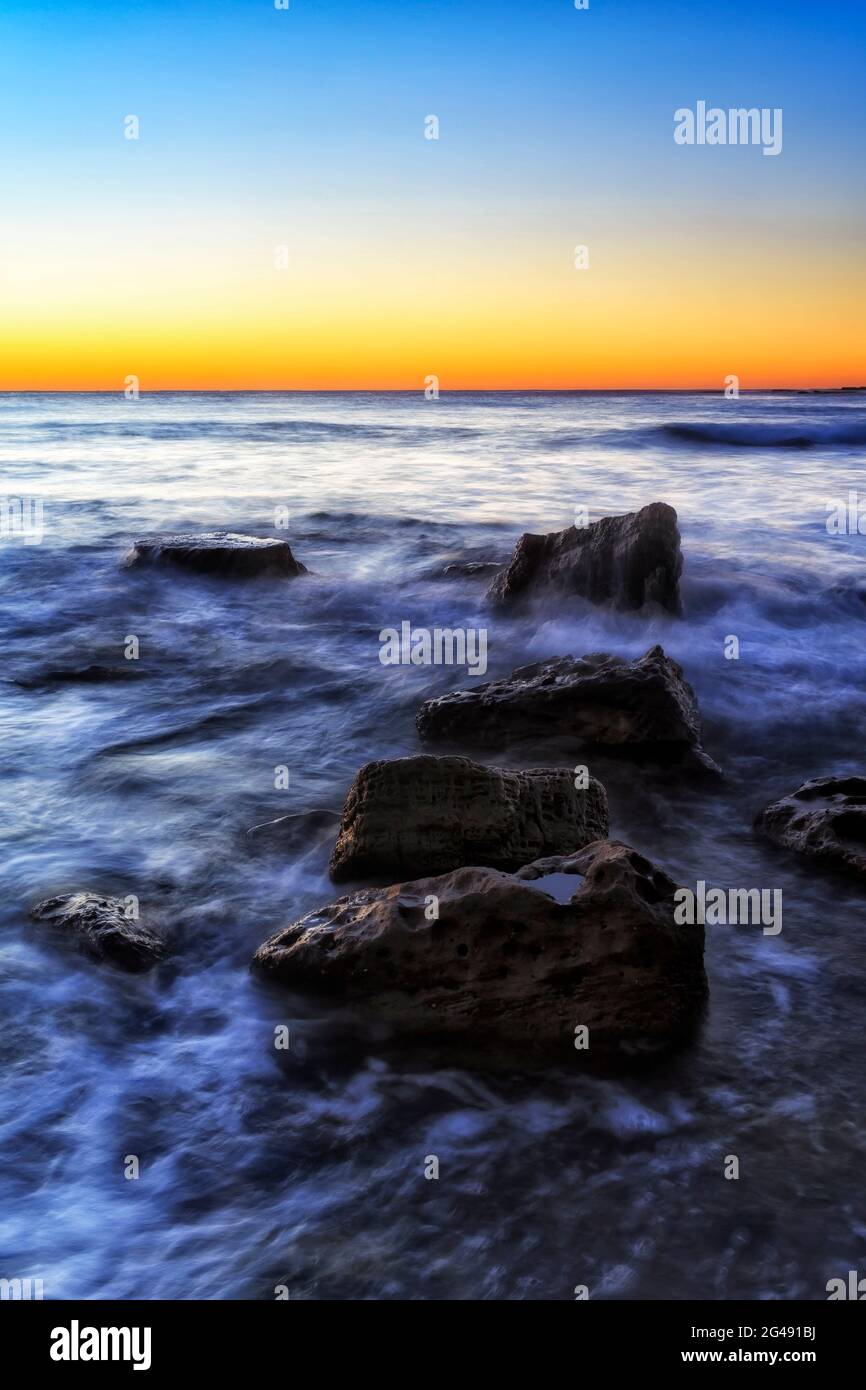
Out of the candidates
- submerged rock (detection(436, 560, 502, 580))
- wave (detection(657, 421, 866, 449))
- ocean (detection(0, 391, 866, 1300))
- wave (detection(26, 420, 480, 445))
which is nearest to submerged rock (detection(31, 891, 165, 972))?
ocean (detection(0, 391, 866, 1300))

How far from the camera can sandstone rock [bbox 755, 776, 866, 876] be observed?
564cm

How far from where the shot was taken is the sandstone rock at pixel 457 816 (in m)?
5.15

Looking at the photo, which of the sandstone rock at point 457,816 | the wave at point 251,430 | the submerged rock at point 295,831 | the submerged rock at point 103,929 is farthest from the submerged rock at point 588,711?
the wave at point 251,430

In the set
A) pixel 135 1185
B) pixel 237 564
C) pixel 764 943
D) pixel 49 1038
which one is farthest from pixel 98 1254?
pixel 237 564

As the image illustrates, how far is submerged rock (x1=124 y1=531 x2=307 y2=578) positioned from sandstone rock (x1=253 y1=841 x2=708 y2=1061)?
9.16 metres

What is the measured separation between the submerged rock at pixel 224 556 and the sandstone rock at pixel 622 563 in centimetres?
397

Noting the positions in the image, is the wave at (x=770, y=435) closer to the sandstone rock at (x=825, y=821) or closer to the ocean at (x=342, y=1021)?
the ocean at (x=342, y=1021)

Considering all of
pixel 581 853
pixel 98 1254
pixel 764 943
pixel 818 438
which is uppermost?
pixel 818 438

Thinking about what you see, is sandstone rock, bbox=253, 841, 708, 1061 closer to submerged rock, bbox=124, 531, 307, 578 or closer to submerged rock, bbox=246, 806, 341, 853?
submerged rock, bbox=246, 806, 341, 853

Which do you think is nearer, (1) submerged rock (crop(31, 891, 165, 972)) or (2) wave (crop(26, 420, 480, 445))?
(1) submerged rock (crop(31, 891, 165, 972))

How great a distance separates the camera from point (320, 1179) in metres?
3.71
